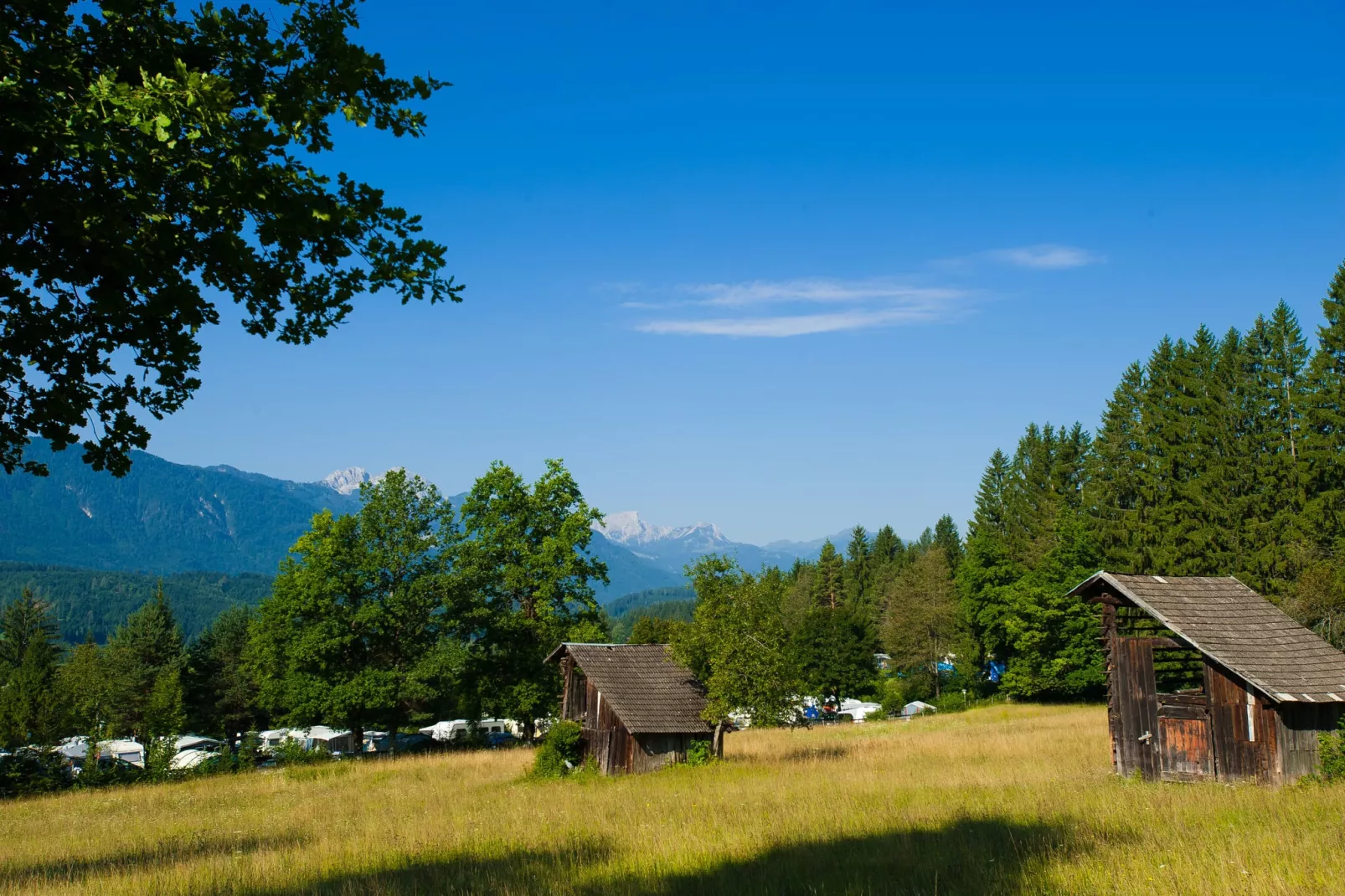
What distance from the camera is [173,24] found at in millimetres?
6480

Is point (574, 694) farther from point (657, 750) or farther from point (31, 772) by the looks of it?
point (31, 772)

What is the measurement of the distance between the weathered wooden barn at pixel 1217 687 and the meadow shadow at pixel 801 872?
8.86 meters

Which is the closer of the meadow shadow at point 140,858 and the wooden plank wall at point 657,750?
the meadow shadow at point 140,858

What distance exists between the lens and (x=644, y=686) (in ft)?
110

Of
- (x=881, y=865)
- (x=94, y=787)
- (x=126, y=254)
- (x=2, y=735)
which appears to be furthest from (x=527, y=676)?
(x=126, y=254)

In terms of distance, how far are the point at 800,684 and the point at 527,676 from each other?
2030cm

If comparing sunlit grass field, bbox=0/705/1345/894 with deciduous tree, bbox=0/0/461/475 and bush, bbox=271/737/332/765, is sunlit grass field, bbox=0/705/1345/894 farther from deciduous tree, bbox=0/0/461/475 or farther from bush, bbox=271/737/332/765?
bush, bbox=271/737/332/765

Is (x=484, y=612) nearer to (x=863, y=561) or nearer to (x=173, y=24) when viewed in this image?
(x=173, y=24)

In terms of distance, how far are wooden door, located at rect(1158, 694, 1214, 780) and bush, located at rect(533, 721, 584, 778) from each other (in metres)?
18.9

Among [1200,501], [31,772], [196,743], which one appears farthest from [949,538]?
[31,772]

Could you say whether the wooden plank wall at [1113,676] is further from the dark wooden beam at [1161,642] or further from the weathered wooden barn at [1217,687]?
the dark wooden beam at [1161,642]

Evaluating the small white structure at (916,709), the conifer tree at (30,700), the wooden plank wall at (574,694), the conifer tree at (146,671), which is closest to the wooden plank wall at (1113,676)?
the wooden plank wall at (574,694)

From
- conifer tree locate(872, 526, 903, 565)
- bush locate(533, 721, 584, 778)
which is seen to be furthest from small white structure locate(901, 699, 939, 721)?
conifer tree locate(872, 526, 903, 565)

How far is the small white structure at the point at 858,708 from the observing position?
6956 centimetres
